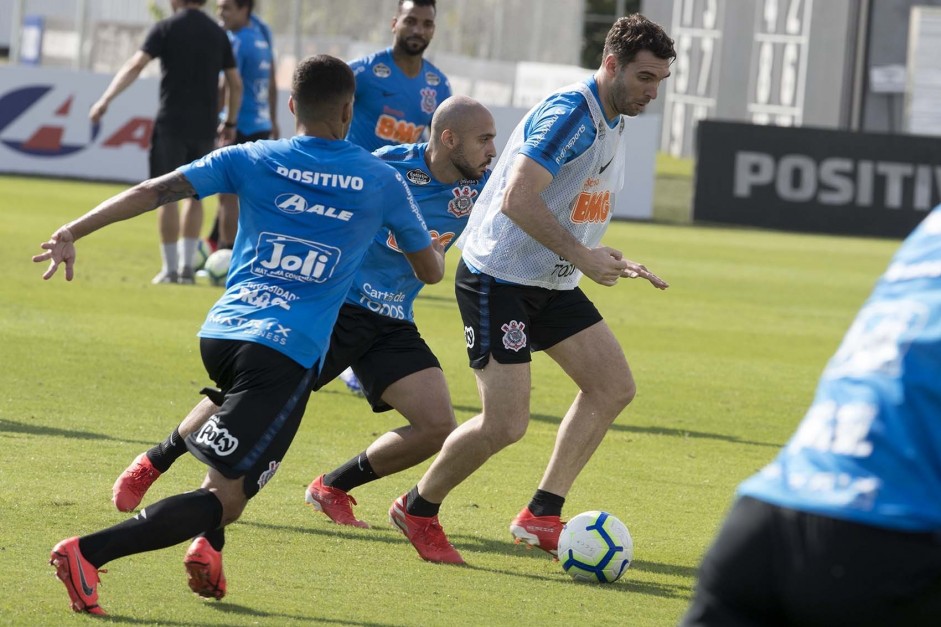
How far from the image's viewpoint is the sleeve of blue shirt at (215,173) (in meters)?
4.81

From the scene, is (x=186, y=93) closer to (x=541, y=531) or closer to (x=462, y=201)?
(x=462, y=201)

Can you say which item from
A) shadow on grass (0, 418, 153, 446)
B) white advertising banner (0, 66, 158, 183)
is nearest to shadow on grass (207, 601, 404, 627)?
shadow on grass (0, 418, 153, 446)

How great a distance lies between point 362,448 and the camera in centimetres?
780

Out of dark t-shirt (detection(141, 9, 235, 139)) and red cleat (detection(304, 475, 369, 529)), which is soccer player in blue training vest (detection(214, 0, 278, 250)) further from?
red cleat (detection(304, 475, 369, 529))

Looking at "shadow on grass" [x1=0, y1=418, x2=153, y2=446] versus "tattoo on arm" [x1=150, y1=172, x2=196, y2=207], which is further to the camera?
"shadow on grass" [x1=0, y1=418, x2=153, y2=446]

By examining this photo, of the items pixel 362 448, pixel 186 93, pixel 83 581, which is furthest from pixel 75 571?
pixel 186 93

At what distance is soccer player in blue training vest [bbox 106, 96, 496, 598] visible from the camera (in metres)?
5.91

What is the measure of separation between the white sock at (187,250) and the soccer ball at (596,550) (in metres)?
8.50

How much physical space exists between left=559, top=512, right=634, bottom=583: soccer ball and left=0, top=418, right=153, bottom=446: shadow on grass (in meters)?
2.54

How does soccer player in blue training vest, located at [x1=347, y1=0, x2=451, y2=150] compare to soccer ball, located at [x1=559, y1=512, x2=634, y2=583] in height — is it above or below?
above

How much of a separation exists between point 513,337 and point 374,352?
1.82 ft

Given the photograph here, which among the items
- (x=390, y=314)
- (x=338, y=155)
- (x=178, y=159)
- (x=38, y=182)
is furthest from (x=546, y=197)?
(x=38, y=182)

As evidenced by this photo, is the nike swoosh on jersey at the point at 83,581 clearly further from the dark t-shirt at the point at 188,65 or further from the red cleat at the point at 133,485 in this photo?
the dark t-shirt at the point at 188,65

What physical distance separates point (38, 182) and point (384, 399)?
17950mm
